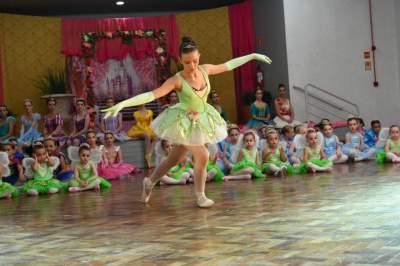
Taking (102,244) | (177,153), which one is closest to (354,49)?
(177,153)

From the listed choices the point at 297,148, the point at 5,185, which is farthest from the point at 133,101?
the point at 297,148

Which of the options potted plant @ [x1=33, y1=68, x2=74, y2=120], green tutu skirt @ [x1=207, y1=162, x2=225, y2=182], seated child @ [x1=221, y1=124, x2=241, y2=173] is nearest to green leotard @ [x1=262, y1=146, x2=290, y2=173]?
seated child @ [x1=221, y1=124, x2=241, y2=173]

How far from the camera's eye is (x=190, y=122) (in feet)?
16.9

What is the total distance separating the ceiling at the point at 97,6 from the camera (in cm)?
1287

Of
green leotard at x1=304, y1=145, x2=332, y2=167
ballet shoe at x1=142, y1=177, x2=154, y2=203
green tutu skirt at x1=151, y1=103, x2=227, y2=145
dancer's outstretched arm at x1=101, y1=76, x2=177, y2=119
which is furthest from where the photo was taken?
green leotard at x1=304, y1=145, x2=332, y2=167

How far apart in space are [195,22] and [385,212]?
10.5m

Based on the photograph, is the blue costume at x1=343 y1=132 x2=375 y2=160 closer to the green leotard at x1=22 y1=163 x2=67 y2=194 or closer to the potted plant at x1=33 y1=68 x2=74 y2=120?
the green leotard at x1=22 y1=163 x2=67 y2=194

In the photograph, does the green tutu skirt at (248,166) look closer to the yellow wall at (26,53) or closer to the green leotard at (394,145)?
the green leotard at (394,145)

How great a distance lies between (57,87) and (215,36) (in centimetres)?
374

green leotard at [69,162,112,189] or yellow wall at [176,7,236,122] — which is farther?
yellow wall at [176,7,236,122]

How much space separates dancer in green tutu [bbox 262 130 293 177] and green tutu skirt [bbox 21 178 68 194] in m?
2.58

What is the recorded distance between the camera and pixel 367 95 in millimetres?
12594

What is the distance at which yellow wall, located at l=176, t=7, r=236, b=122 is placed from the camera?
555 inches

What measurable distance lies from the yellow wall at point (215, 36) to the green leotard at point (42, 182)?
6.71 metres
